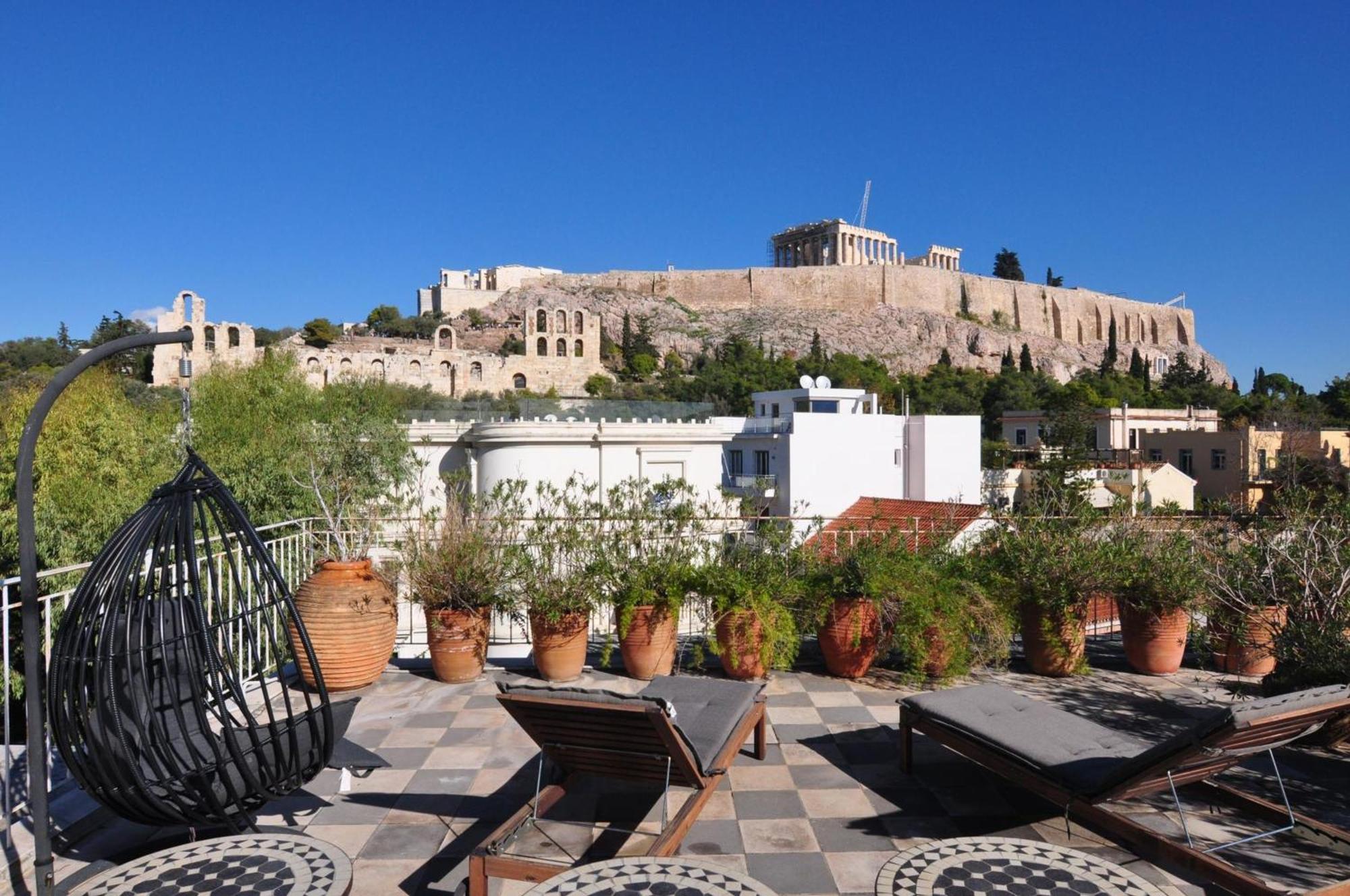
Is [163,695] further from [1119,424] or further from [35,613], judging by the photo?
[1119,424]

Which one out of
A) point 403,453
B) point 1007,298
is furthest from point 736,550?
point 1007,298

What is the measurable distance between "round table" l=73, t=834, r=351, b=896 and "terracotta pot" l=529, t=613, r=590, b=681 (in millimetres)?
2300

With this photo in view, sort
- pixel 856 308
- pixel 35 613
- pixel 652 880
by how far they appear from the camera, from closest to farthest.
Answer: pixel 652 880 < pixel 35 613 < pixel 856 308

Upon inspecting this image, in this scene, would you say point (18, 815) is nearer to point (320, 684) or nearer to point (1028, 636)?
point (320, 684)

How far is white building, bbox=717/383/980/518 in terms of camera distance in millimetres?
25375

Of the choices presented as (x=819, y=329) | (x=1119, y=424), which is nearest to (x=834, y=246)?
(x=819, y=329)

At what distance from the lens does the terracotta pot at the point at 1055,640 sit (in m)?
4.29

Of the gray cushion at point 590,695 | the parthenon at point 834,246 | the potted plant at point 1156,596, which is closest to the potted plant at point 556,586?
the gray cushion at point 590,695

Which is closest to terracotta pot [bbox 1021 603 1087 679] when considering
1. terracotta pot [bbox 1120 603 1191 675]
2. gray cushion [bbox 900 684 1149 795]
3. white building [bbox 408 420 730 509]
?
terracotta pot [bbox 1120 603 1191 675]

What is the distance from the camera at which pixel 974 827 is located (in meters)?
2.73

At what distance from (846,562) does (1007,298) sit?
7335 centimetres

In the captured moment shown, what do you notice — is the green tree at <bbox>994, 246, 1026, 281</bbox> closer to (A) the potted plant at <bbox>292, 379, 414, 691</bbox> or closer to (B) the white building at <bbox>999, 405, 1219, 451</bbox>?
(B) the white building at <bbox>999, 405, 1219, 451</bbox>

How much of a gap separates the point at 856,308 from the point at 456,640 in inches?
2579

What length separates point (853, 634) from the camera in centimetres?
427
